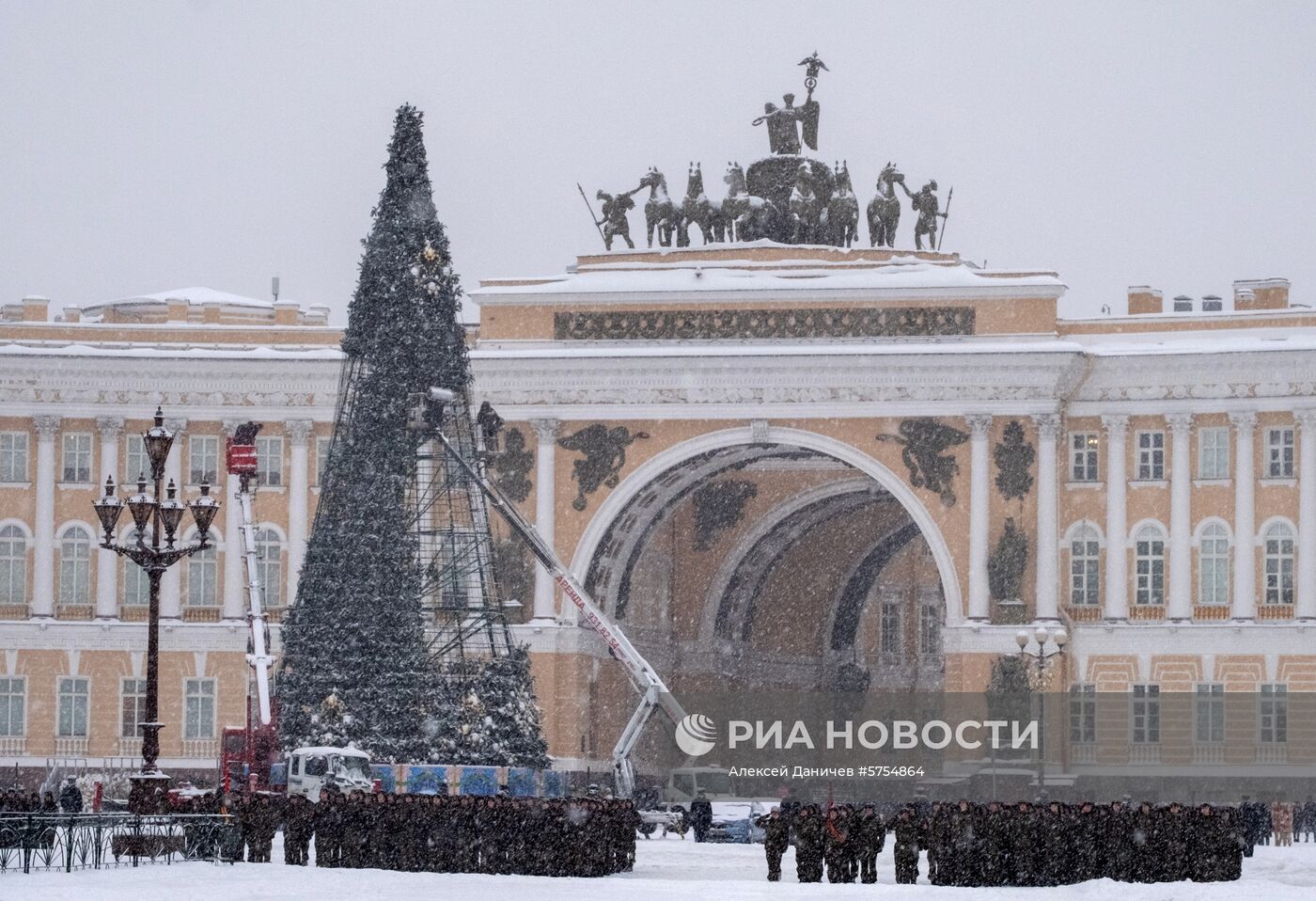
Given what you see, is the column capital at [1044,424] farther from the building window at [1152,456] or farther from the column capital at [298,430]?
the column capital at [298,430]

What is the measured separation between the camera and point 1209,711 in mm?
60531

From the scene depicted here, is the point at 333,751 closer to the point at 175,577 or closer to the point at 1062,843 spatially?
the point at 1062,843

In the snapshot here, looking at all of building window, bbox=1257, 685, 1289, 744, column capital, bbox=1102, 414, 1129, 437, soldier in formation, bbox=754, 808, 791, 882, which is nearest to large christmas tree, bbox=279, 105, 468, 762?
soldier in formation, bbox=754, 808, 791, 882

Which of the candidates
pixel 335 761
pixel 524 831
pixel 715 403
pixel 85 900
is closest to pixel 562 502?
pixel 715 403

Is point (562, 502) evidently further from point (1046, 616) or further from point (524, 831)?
point (524, 831)

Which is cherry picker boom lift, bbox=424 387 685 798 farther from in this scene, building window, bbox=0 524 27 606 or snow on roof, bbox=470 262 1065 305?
building window, bbox=0 524 27 606

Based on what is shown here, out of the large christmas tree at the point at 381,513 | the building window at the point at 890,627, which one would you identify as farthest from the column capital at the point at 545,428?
the building window at the point at 890,627

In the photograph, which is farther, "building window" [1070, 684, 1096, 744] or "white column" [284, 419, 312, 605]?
"white column" [284, 419, 312, 605]

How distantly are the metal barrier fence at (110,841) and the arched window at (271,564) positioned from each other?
2574 cm

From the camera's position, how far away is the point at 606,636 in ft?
182

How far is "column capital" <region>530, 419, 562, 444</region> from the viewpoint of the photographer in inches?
2456

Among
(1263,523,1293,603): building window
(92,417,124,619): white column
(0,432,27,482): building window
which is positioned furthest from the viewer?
(0,432,27,482): building window

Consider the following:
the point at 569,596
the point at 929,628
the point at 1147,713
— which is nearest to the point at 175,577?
the point at 569,596

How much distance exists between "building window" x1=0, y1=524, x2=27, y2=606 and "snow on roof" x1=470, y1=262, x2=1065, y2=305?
1149cm
